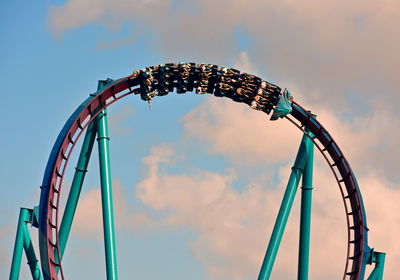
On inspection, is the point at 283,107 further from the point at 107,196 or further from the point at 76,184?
the point at 76,184

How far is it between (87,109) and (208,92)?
3.25 m

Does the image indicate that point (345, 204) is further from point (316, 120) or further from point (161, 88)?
point (161, 88)

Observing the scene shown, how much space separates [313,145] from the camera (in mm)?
26828

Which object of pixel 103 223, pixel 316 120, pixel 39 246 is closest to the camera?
pixel 39 246

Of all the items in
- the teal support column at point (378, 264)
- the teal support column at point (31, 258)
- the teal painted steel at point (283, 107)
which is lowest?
the teal support column at point (31, 258)

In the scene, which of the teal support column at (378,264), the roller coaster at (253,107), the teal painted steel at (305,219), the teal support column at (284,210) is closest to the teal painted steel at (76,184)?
the roller coaster at (253,107)

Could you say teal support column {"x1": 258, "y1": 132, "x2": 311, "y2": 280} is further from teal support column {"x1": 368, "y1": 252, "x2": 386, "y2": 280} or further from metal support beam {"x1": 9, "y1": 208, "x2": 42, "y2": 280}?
metal support beam {"x1": 9, "y1": 208, "x2": 42, "y2": 280}

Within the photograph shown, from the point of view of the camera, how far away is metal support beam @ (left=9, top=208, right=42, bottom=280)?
77.5 ft

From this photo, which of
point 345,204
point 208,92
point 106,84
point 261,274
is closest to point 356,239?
point 345,204

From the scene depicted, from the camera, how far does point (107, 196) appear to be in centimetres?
2509

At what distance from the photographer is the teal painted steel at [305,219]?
84.3 feet

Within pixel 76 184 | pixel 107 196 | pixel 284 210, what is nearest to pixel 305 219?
pixel 284 210

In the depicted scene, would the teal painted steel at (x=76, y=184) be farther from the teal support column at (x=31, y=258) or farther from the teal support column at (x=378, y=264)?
the teal support column at (x=378, y=264)

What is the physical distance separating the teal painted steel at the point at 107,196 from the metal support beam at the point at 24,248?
1.79m
